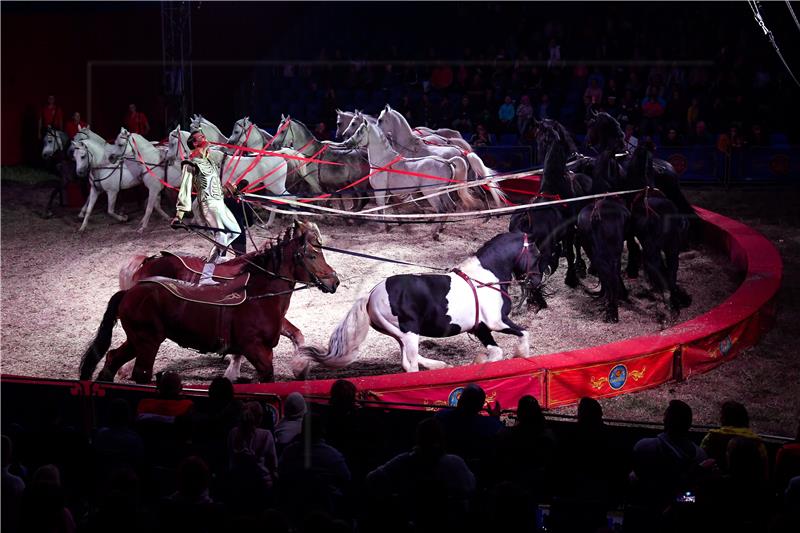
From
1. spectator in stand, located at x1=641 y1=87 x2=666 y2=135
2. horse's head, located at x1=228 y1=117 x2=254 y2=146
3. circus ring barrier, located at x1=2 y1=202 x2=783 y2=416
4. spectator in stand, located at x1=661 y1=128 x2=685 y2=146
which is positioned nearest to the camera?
circus ring barrier, located at x1=2 y1=202 x2=783 y2=416

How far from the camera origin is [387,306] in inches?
340

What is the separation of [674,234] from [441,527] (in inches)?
313

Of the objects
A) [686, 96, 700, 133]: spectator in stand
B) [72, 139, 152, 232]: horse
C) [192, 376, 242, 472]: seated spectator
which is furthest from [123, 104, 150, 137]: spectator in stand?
[192, 376, 242, 472]: seated spectator

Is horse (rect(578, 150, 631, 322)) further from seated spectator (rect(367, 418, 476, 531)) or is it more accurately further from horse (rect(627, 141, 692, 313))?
seated spectator (rect(367, 418, 476, 531))

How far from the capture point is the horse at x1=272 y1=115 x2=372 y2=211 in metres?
17.1

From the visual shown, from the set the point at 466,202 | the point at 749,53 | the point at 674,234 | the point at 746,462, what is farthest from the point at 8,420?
the point at 749,53

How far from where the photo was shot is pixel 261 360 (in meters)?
8.46

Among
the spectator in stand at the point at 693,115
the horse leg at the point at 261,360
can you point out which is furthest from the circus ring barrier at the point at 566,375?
the spectator in stand at the point at 693,115

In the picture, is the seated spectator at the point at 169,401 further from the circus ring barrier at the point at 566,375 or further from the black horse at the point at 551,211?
the black horse at the point at 551,211

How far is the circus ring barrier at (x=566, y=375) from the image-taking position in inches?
264

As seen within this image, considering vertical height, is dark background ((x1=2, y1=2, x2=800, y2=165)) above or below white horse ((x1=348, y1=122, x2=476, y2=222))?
above

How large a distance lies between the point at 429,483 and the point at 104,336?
489cm

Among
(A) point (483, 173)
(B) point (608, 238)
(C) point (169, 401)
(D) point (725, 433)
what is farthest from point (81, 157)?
(D) point (725, 433)

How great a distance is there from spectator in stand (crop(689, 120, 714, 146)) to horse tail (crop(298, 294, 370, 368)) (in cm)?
1215
